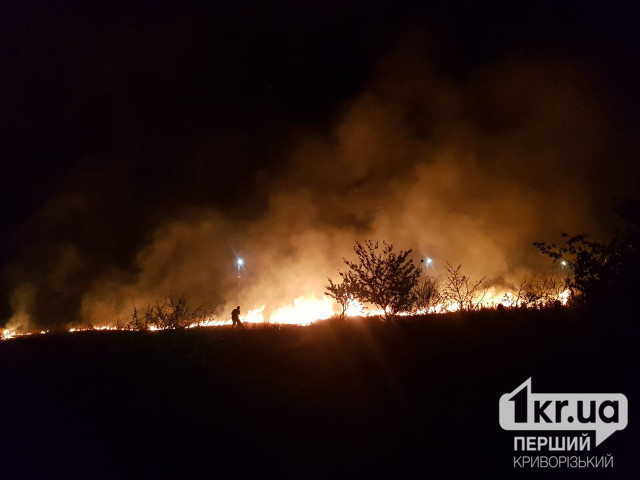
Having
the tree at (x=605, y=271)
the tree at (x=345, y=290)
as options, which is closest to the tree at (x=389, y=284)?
the tree at (x=345, y=290)

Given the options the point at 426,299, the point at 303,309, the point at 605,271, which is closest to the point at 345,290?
the point at 426,299

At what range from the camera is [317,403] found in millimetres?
7660

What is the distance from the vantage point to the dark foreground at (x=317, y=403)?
5.75 meters

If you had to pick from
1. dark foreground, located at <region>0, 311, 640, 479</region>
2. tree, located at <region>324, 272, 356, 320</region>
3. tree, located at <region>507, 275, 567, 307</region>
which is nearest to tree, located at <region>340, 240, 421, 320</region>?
tree, located at <region>324, 272, 356, 320</region>

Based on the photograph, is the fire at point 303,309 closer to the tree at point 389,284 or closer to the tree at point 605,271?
the tree at point 389,284

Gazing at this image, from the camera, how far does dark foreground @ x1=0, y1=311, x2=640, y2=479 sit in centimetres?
575

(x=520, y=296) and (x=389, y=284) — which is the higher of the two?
(x=389, y=284)

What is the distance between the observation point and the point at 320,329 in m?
16.0

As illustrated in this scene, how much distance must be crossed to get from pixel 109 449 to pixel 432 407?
5.21m

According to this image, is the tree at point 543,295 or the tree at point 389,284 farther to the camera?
the tree at point 389,284

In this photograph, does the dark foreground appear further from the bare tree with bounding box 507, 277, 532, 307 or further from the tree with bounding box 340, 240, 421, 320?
the bare tree with bounding box 507, 277, 532, 307

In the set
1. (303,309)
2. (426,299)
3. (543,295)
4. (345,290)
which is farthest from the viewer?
(303,309)

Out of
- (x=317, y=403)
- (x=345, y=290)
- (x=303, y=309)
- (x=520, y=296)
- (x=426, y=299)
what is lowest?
(x=317, y=403)

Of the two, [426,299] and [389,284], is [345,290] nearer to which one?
[389,284]
